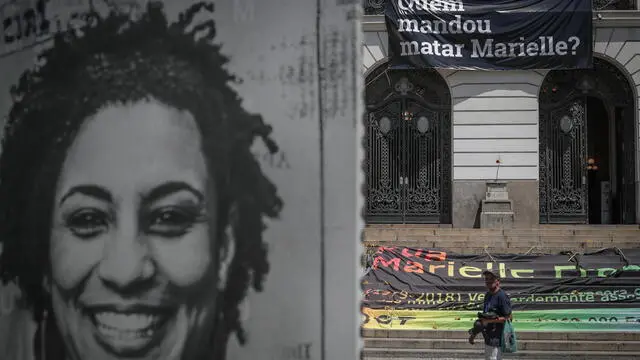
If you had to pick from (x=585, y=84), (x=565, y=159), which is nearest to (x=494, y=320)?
(x=565, y=159)

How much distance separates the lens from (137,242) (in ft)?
11.4

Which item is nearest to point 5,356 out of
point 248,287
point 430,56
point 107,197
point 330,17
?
point 107,197

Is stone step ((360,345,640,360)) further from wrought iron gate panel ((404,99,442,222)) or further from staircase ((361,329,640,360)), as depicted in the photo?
wrought iron gate panel ((404,99,442,222))

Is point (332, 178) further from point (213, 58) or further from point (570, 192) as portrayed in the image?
point (570, 192)

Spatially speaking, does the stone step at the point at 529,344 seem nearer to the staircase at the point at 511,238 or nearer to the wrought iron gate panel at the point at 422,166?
the staircase at the point at 511,238

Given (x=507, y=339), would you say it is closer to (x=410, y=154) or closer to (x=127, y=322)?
(x=127, y=322)

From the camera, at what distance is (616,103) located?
24.6 m

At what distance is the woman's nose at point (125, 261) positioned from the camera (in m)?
3.47

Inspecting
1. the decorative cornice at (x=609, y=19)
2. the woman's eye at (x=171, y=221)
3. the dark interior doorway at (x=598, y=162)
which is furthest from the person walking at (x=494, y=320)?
the dark interior doorway at (x=598, y=162)

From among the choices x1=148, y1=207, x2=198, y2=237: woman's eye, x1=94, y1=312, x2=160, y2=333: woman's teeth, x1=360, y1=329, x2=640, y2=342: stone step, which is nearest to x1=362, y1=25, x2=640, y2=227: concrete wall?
x1=360, y1=329, x2=640, y2=342: stone step

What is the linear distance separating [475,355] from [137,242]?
9.90 metres

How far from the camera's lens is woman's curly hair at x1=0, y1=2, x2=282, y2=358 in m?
3.41

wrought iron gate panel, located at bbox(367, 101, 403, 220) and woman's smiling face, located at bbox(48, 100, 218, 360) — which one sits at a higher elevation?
wrought iron gate panel, located at bbox(367, 101, 403, 220)

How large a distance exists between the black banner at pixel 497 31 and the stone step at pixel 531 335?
39.0 ft
